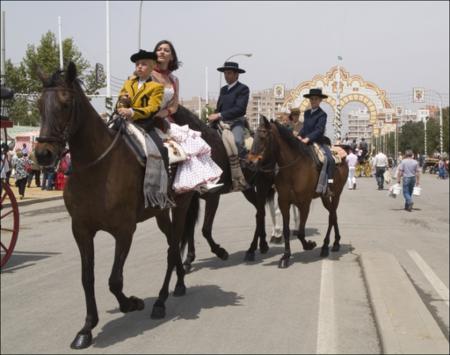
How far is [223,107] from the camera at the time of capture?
301 inches

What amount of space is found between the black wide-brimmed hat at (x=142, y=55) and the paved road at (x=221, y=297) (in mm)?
2480

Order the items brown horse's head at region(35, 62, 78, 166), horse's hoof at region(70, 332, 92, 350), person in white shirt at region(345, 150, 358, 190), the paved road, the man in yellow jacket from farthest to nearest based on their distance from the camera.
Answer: person in white shirt at region(345, 150, 358, 190) → the paved road → horse's hoof at region(70, 332, 92, 350) → the man in yellow jacket → brown horse's head at region(35, 62, 78, 166)

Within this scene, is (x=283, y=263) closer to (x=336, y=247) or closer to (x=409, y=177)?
(x=336, y=247)

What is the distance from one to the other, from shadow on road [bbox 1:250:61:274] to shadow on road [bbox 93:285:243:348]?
9.97 feet

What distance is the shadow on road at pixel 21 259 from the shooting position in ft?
27.5

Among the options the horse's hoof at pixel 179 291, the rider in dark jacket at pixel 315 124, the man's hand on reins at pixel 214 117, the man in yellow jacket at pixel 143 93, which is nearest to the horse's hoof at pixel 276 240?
the rider in dark jacket at pixel 315 124

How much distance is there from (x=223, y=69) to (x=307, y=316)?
3395 mm

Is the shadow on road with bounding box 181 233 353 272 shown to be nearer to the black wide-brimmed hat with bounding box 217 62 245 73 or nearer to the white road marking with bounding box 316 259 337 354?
the white road marking with bounding box 316 259 337 354

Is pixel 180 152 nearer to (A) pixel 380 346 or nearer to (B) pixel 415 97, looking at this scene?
(B) pixel 415 97

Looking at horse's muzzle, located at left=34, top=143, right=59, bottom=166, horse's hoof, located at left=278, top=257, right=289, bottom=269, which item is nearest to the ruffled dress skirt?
horse's muzzle, located at left=34, top=143, right=59, bottom=166

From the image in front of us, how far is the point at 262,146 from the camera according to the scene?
779cm

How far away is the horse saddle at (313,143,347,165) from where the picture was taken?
8789 mm

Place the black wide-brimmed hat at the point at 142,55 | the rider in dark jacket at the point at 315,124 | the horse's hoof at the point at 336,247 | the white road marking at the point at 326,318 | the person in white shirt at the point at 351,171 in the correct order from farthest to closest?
the person in white shirt at the point at 351,171, the horse's hoof at the point at 336,247, the rider in dark jacket at the point at 315,124, the white road marking at the point at 326,318, the black wide-brimmed hat at the point at 142,55

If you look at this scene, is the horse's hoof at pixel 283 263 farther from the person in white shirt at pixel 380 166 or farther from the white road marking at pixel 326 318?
the person in white shirt at pixel 380 166
